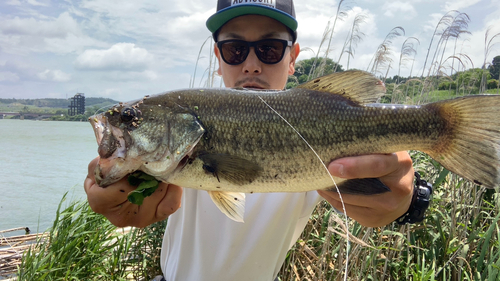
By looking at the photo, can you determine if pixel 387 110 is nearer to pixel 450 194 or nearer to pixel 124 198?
pixel 124 198

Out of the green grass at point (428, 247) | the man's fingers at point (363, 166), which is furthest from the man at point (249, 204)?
the green grass at point (428, 247)

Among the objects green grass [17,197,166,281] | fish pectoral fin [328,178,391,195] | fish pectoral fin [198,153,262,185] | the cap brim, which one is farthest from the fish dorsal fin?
green grass [17,197,166,281]

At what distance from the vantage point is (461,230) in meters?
2.99

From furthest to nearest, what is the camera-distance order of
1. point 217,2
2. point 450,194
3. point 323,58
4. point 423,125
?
point 323,58, point 450,194, point 217,2, point 423,125

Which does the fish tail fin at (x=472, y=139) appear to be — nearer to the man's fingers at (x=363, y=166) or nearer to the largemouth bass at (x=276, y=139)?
the largemouth bass at (x=276, y=139)

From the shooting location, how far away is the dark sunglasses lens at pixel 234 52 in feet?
8.59

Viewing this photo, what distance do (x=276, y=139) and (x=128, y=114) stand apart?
832 millimetres

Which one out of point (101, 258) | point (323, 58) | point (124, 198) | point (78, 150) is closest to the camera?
point (124, 198)

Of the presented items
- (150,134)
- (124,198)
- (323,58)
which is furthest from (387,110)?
(323,58)

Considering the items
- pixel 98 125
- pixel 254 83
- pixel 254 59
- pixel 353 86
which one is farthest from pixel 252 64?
pixel 98 125

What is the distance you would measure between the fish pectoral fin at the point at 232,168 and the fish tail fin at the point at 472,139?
39.0 inches

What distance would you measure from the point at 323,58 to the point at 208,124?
3440mm

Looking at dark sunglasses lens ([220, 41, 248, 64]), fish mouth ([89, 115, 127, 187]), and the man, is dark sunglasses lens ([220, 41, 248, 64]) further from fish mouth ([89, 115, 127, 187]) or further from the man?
fish mouth ([89, 115, 127, 187])

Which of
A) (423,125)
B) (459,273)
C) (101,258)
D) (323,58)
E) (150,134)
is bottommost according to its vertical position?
(101,258)
